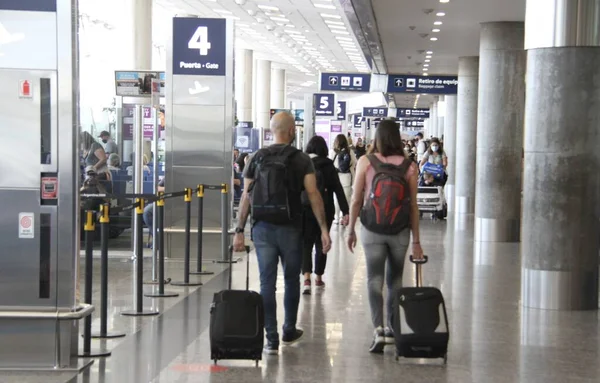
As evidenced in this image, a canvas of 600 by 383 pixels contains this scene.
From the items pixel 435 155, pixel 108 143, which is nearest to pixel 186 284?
pixel 108 143

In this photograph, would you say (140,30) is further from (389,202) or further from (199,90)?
(389,202)

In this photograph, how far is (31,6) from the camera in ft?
22.8

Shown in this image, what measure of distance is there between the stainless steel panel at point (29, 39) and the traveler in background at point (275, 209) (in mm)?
1700

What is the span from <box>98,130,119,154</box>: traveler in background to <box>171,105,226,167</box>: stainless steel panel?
2.98 meters

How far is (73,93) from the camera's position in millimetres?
7020

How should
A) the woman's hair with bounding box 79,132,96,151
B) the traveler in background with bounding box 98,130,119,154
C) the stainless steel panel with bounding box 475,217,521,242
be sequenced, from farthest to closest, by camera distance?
the stainless steel panel with bounding box 475,217,521,242, the traveler in background with bounding box 98,130,119,154, the woman's hair with bounding box 79,132,96,151

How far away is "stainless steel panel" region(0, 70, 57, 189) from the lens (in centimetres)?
702

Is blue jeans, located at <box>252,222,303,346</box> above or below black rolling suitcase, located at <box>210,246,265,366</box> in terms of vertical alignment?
above

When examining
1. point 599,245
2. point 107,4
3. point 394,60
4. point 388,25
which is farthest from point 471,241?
point 107,4

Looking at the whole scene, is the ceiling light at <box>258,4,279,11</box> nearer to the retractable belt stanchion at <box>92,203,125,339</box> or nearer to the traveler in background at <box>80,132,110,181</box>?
the traveler in background at <box>80,132,110,181</box>

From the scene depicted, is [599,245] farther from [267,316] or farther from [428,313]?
[267,316]

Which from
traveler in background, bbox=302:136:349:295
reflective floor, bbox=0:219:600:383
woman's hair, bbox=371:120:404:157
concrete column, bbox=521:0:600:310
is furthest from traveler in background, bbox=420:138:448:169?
woman's hair, bbox=371:120:404:157

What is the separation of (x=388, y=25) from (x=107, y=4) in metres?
15.6

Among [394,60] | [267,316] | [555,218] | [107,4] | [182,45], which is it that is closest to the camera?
[267,316]
